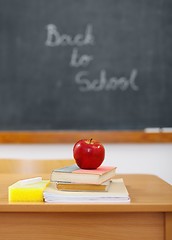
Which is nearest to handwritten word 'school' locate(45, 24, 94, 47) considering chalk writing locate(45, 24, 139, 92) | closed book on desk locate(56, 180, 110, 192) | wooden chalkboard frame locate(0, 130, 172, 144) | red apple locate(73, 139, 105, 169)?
chalk writing locate(45, 24, 139, 92)

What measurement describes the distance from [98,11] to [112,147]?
31.9 inches

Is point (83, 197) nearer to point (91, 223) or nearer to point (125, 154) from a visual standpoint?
point (91, 223)

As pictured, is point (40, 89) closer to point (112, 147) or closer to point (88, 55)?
point (88, 55)

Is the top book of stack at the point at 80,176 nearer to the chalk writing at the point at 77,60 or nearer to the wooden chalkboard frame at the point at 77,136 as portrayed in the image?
the wooden chalkboard frame at the point at 77,136

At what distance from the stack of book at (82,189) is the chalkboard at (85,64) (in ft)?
5.08

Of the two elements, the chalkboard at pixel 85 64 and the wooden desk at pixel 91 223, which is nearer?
the wooden desk at pixel 91 223

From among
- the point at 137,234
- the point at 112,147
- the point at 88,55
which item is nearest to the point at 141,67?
the point at 88,55

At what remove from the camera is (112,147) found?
286 cm

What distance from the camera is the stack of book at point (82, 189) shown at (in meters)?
1.23

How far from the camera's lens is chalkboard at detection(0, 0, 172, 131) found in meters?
2.86

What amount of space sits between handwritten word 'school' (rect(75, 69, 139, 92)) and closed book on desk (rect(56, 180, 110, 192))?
1.61 m

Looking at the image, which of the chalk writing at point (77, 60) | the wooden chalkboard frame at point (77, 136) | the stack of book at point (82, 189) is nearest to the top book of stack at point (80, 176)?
the stack of book at point (82, 189)

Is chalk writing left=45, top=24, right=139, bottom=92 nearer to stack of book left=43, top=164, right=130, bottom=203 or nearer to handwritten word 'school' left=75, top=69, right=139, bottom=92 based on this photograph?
handwritten word 'school' left=75, top=69, right=139, bottom=92

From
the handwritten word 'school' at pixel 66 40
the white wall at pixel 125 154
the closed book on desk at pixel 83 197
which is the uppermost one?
the handwritten word 'school' at pixel 66 40
